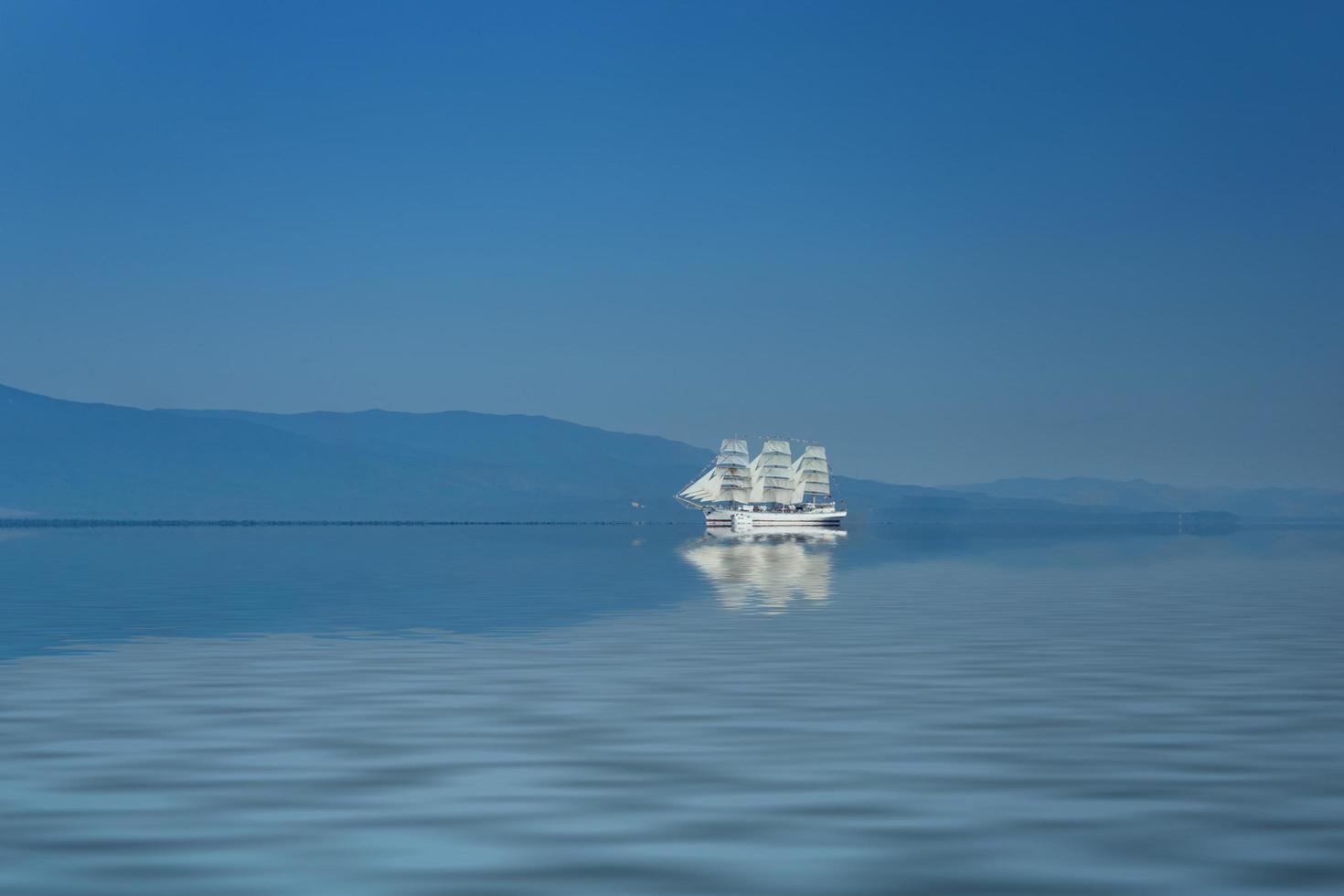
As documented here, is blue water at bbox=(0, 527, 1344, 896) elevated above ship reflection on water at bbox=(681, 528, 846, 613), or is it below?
below

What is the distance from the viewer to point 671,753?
2238 cm

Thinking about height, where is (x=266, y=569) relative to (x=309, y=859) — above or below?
above

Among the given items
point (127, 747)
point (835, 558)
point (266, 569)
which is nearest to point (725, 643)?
point (127, 747)

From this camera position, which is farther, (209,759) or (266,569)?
(266,569)

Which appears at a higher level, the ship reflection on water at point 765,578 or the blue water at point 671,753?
the ship reflection on water at point 765,578

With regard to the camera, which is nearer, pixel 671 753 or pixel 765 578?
pixel 671 753

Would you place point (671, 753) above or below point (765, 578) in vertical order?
below

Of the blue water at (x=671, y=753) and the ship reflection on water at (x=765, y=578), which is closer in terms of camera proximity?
the blue water at (x=671, y=753)

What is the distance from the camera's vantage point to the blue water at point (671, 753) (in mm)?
15461

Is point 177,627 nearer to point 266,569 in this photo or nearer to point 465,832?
point 465,832

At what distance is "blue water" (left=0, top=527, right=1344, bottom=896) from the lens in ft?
50.7

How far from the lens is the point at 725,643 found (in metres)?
41.2

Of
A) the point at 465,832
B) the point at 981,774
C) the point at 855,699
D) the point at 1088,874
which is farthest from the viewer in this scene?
the point at 855,699

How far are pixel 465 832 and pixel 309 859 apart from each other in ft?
6.19
